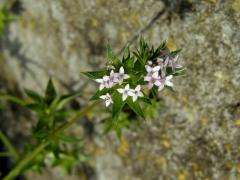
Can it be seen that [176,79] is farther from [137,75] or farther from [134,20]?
[137,75]

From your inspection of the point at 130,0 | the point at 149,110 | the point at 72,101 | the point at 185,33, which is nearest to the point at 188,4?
the point at 185,33

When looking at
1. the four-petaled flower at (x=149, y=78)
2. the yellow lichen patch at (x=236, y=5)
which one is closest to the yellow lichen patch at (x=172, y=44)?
the yellow lichen patch at (x=236, y=5)

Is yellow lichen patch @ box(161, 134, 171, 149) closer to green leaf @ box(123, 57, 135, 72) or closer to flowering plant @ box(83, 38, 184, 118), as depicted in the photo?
flowering plant @ box(83, 38, 184, 118)

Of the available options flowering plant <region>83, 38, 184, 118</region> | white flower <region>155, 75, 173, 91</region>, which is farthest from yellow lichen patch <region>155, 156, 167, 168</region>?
white flower <region>155, 75, 173, 91</region>

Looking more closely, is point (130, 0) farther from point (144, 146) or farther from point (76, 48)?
point (144, 146)

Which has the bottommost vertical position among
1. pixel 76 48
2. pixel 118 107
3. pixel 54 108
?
pixel 118 107

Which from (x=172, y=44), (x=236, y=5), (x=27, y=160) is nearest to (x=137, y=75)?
(x=172, y=44)
